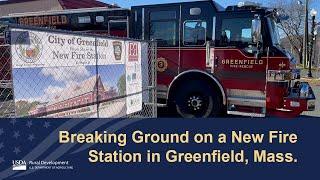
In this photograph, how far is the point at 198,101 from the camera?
9.89 meters

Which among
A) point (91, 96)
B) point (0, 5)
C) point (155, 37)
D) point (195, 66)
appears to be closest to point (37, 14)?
point (155, 37)

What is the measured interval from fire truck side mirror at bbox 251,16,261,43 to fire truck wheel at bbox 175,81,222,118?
4.69 ft

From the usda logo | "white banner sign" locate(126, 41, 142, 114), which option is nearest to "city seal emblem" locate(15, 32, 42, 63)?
the usda logo

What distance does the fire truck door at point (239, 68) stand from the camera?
9.50 metres

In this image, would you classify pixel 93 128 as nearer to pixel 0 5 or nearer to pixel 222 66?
pixel 222 66

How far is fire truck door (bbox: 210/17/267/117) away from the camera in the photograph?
950 centimetres

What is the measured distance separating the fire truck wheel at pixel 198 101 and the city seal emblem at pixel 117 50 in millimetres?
3692

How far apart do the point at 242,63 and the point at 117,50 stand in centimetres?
399

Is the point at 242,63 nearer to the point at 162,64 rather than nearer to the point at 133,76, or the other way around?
the point at 162,64

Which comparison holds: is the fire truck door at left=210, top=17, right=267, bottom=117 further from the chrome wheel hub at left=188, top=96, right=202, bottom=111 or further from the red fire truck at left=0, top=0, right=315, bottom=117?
the chrome wheel hub at left=188, top=96, right=202, bottom=111

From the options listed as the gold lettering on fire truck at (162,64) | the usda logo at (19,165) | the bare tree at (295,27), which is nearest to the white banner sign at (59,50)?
the usda logo at (19,165)

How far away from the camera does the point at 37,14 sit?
10.9 meters

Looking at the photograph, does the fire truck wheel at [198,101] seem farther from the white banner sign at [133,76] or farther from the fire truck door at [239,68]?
the white banner sign at [133,76]

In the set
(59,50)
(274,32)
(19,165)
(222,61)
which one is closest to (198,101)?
(222,61)
